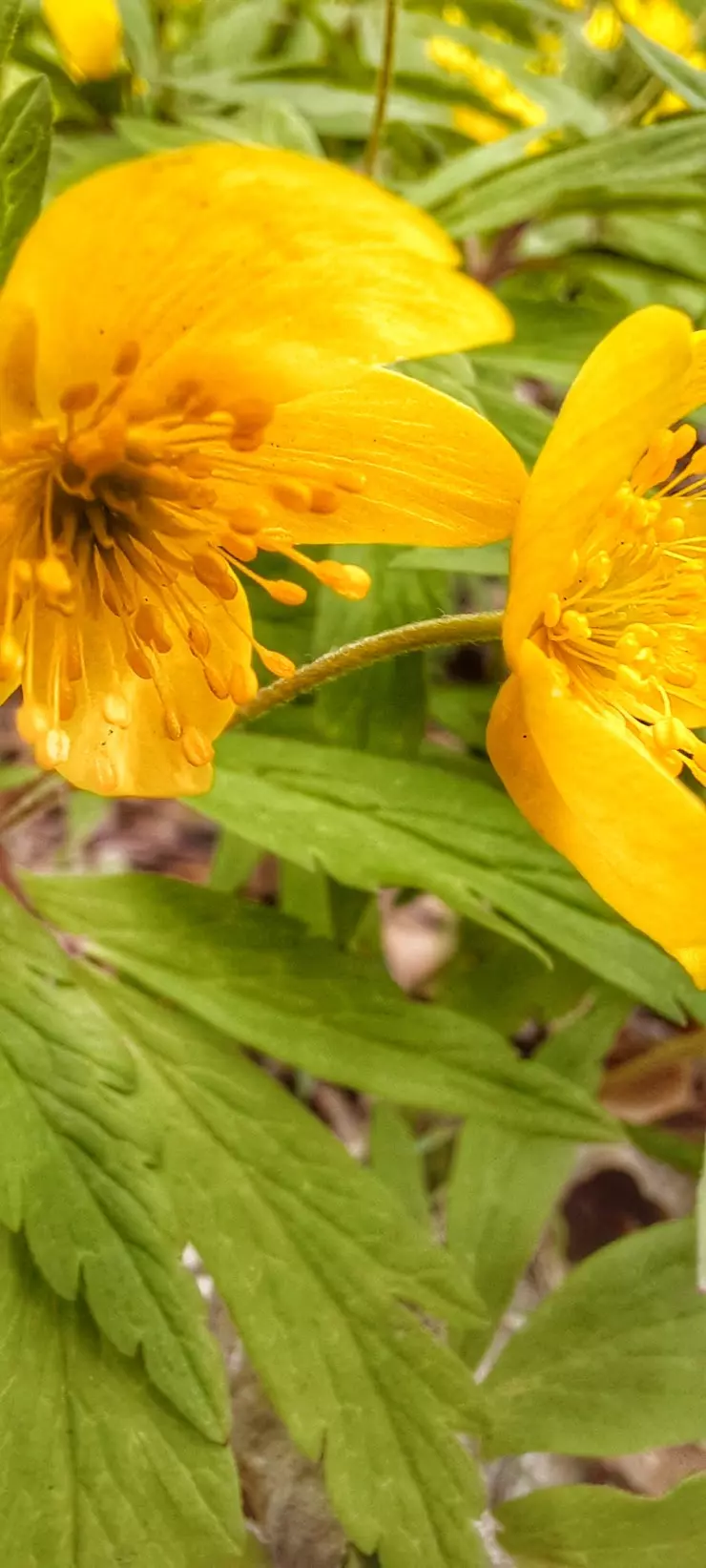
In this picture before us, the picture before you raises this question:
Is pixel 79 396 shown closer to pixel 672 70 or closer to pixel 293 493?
pixel 293 493

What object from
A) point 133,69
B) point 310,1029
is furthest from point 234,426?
point 133,69

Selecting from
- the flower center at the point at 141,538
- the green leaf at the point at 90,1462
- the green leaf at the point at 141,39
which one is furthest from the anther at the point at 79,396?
the green leaf at the point at 141,39

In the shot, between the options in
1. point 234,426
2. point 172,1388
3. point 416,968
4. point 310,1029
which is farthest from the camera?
point 416,968

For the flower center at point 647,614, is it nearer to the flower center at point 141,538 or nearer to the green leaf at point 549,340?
the flower center at point 141,538

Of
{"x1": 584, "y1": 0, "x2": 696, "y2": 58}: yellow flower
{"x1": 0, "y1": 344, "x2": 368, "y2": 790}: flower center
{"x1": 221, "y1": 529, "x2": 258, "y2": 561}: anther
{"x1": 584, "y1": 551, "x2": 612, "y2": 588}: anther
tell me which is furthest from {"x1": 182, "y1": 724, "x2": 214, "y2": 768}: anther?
{"x1": 584, "y1": 0, "x2": 696, "y2": 58}: yellow flower

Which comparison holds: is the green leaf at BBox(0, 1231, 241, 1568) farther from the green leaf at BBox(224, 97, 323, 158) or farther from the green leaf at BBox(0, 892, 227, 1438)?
the green leaf at BBox(224, 97, 323, 158)

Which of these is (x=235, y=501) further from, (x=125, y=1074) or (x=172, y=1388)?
(x=172, y=1388)

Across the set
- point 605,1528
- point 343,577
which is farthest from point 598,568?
point 605,1528
